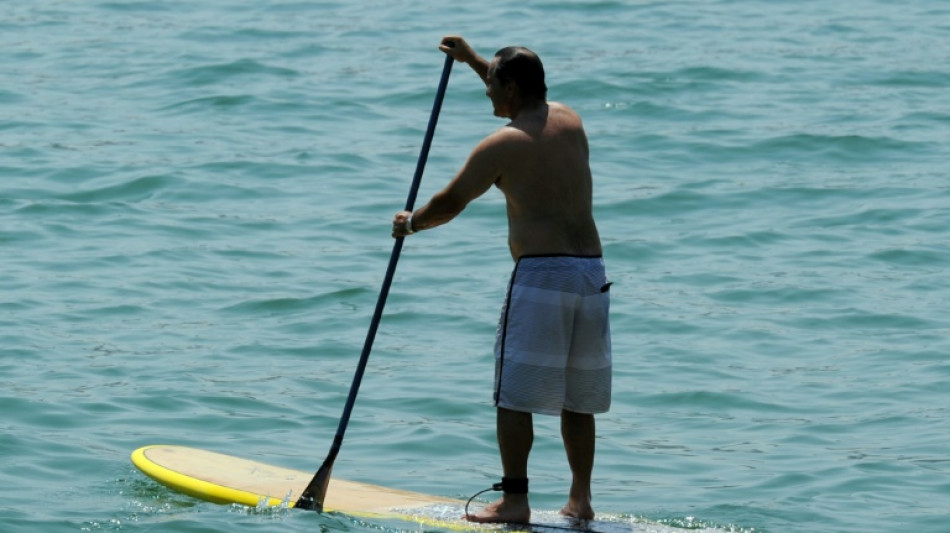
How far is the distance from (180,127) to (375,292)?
5.36m

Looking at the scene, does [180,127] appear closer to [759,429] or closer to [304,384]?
[304,384]

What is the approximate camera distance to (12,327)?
36.0 ft

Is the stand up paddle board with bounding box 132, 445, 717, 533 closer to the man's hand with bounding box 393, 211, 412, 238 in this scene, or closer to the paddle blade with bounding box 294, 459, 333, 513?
the paddle blade with bounding box 294, 459, 333, 513

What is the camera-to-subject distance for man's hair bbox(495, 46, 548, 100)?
6.98m

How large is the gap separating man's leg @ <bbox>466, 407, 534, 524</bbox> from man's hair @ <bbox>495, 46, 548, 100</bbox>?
123cm

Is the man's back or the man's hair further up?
the man's hair

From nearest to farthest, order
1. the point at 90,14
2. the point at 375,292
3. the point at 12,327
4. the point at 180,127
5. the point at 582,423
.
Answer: the point at 582,423 < the point at 12,327 < the point at 375,292 < the point at 180,127 < the point at 90,14

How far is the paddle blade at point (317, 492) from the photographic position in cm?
766

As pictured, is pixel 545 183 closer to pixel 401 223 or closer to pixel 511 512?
pixel 401 223

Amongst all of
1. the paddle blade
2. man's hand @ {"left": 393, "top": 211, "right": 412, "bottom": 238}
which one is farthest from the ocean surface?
man's hand @ {"left": 393, "top": 211, "right": 412, "bottom": 238}

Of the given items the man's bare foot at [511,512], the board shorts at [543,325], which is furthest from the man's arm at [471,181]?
the man's bare foot at [511,512]

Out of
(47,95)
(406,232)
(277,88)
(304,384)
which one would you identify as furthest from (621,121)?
(406,232)

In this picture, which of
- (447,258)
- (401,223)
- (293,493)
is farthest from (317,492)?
(447,258)

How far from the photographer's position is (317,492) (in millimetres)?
7668
